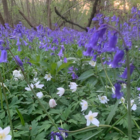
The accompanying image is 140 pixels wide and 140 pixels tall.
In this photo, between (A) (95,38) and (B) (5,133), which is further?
(B) (5,133)

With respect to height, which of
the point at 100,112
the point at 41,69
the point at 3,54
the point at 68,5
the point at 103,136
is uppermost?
the point at 68,5

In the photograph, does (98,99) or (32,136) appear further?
(98,99)

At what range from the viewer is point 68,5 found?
40.3 feet

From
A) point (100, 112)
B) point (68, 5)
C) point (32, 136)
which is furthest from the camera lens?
point (68, 5)

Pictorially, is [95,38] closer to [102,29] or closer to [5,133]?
[102,29]

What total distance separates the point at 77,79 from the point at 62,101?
74cm

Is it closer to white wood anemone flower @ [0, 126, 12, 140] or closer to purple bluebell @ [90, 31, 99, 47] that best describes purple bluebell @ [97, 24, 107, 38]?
purple bluebell @ [90, 31, 99, 47]

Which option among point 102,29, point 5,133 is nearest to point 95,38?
point 102,29

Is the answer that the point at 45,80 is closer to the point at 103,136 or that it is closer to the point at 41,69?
the point at 41,69

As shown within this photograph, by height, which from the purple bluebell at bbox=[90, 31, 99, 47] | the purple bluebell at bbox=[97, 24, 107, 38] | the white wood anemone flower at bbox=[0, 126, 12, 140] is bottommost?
the white wood anemone flower at bbox=[0, 126, 12, 140]

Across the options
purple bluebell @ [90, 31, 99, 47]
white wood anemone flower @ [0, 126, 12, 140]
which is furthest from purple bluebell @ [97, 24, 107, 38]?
white wood anemone flower @ [0, 126, 12, 140]

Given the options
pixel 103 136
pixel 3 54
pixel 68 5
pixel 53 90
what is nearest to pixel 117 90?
pixel 103 136

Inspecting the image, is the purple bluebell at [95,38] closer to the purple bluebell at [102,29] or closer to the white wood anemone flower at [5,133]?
the purple bluebell at [102,29]

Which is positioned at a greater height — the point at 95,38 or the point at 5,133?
the point at 95,38
